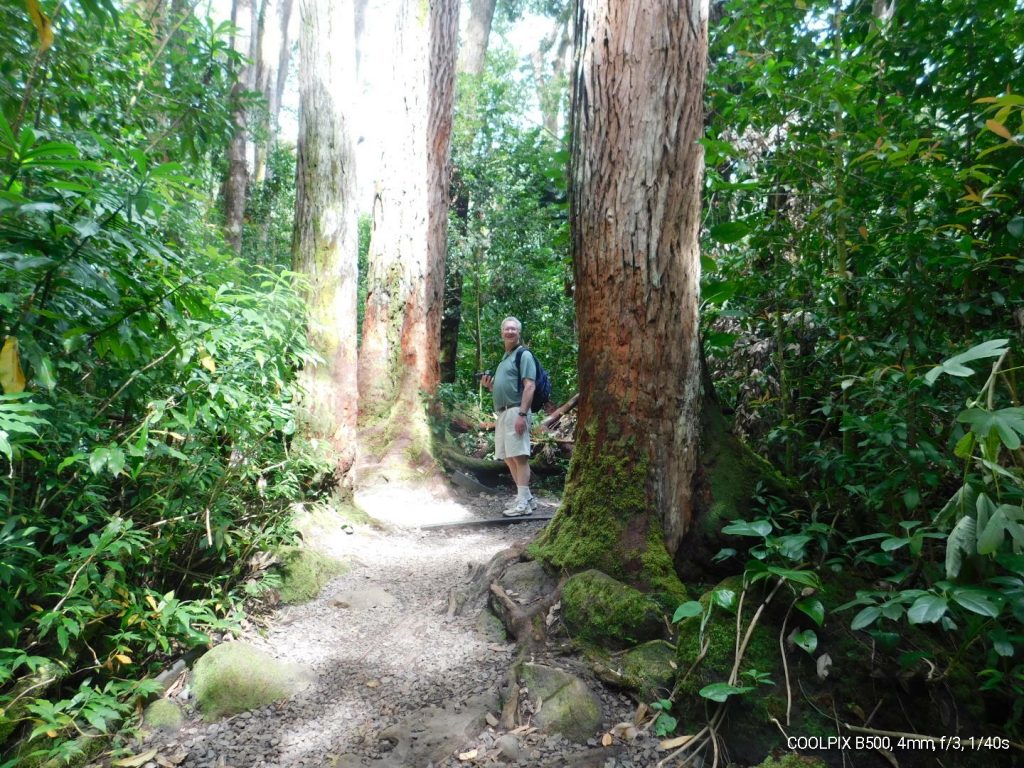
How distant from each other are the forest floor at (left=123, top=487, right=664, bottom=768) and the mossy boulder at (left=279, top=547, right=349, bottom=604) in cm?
7

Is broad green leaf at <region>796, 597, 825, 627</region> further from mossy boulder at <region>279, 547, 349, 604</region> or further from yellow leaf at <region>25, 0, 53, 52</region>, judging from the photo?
yellow leaf at <region>25, 0, 53, 52</region>

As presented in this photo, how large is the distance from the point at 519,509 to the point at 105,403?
4.50 meters

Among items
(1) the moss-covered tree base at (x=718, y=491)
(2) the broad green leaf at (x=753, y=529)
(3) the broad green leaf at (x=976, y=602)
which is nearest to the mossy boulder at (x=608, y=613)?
(1) the moss-covered tree base at (x=718, y=491)

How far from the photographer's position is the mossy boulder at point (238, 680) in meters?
2.86

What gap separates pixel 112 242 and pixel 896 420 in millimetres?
3254

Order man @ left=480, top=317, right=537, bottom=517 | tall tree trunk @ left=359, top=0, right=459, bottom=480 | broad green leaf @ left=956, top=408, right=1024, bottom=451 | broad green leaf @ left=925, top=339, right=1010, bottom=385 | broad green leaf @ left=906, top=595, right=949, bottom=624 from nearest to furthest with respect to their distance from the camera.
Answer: broad green leaf @ left=956, top=408, right=1024, bottom=451
broad green leaf @ left=925, top=339, right=1010, bottom=385
broad green leaf @ left=906, top=595, right=949, bottom=624
man @ left=480, top=317, right=537, bottom=517
tall tree trunk @ left=359, top=0, right=459, bottom=480

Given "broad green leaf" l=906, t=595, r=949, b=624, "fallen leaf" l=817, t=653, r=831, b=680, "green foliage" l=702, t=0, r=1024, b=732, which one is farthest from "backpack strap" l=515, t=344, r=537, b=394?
"broad green leaf" l=906, t=595, r=949, b=624

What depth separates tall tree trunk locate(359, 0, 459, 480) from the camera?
764 cm

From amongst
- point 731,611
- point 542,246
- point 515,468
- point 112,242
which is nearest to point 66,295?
point 112,242

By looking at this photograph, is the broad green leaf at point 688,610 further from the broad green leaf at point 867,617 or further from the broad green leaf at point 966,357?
the broad green leaf at point 966,357

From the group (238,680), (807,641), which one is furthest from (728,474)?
(238,680)

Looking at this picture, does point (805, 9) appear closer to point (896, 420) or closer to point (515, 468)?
point (896, 420)

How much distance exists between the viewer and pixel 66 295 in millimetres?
2145

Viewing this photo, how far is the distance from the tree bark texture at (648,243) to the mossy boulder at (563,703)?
2.59 ft
